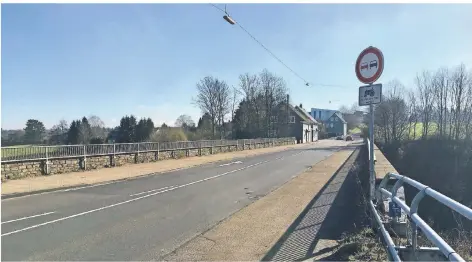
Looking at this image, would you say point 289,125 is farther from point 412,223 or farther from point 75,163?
point 412,223

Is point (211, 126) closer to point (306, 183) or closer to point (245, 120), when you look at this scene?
point (245, 120)

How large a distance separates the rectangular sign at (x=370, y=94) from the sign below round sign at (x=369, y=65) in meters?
0.11

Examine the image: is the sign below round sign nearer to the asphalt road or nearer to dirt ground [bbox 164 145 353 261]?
dirt ground [bbox 164 145 353 261]

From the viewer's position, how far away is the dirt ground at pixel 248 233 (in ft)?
17.8

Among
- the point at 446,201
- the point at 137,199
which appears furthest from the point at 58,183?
the point at 446,201

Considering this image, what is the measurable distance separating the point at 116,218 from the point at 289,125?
231 feet

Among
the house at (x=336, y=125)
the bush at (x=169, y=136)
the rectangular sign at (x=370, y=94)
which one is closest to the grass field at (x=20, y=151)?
the rectangular sign at (x=370, y=94)

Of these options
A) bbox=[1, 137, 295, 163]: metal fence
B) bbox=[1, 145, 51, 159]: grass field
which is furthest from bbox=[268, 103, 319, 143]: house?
bbox=[1, 145, 51, 159]: grass field

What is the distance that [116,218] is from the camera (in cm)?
792

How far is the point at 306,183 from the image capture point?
13.6m

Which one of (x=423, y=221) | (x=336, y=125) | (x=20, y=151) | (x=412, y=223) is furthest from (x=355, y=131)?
(x=423, y=221)

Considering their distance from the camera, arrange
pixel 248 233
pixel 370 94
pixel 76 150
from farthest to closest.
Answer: pixel 76 150, pixel 248 233, pixel 370 94

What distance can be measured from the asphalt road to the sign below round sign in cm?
429

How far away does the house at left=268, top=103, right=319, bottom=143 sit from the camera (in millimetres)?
71312
